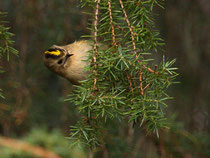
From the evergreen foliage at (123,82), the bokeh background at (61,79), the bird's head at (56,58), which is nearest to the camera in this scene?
the evergreen foliage at (123,82)

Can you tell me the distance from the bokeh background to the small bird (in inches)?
4.9

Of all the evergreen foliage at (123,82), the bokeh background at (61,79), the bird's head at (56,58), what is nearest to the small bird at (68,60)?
the bird's head at (56,58)

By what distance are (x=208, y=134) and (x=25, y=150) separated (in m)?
1.69

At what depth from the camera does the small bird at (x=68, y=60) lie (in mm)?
2582

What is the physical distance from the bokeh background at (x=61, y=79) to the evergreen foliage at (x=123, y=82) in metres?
1.15

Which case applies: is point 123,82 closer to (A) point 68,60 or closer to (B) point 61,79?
(A) point 68,60

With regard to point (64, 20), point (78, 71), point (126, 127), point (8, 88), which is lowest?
point (126, 127)

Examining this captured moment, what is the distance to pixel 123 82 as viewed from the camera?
4.83 feet

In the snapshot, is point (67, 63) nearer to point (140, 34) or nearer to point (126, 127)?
point (126, 127)

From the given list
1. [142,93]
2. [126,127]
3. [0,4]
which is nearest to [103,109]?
[142,93]

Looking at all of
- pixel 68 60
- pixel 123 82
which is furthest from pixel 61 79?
pixel 123 82

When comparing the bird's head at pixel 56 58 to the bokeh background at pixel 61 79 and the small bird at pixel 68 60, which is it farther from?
the bokeh background at pixel 61 79

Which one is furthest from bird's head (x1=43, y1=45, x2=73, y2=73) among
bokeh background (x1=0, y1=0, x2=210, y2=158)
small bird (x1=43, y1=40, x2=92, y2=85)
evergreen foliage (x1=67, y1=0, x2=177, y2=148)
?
evergreen foliage (x1=67, y1=0, x2=177, y2=148)

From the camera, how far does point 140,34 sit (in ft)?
4.89
